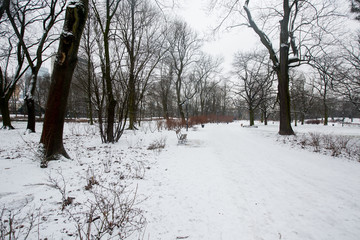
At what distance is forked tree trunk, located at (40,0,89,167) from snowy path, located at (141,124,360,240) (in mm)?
2990

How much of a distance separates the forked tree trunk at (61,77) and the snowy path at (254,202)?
299 cm

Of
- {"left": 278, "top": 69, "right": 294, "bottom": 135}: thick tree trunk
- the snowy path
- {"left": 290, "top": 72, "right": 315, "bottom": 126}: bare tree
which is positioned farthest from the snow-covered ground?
{"left": 290, "top": 72, "right": 315, "bottom": 126}: bare tree

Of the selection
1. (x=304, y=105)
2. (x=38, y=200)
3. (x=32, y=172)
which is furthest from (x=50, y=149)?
(x=304, y=105)

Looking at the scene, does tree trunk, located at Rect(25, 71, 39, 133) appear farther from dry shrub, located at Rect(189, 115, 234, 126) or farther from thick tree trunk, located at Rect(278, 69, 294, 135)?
thick tree trunk, located at Rect(278, 69, 294, 135)

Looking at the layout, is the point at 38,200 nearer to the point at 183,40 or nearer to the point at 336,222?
the point at 336,222

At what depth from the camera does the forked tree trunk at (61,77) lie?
405cm

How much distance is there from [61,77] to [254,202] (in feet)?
17.8

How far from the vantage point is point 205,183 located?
3.25m

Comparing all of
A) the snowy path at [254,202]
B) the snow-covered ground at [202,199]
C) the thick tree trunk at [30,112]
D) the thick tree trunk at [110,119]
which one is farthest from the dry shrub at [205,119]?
the snow-covered ground at [202,199]

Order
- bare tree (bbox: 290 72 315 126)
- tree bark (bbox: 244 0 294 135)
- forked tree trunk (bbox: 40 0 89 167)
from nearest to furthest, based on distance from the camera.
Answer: forked tree trunk (bbox: 40 0 89 167), tree bark (bbox: 244 0 294 135), bare tree (bbox: 290 72 315 126)

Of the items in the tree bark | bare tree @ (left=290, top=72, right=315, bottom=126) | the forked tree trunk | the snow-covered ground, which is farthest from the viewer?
bare tree @ (left=290, top=72, right=315, bottom=126)

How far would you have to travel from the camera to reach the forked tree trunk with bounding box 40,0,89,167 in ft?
13.3

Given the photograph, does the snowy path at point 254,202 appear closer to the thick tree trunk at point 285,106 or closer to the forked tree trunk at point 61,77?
the forked tree trunk at point 61,77

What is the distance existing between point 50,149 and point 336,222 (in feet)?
20.2
